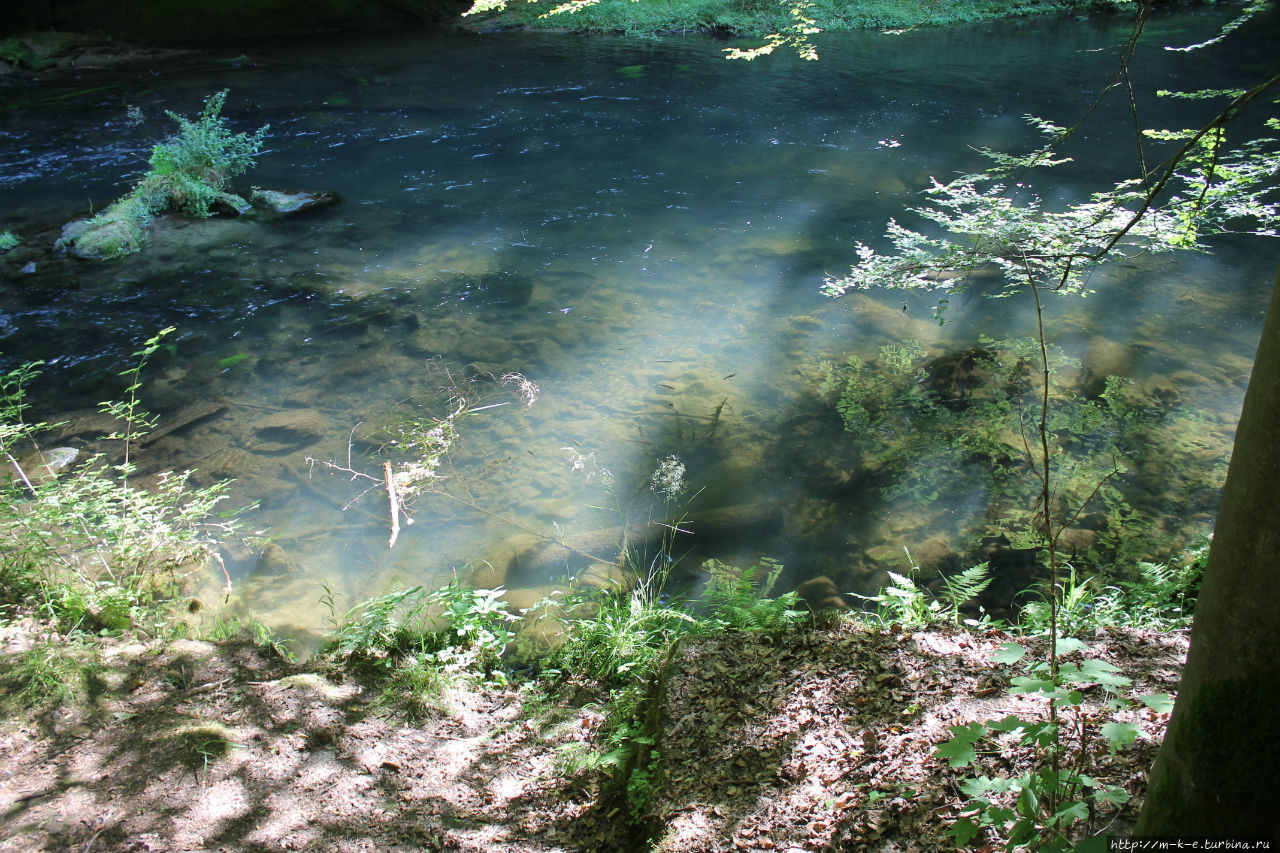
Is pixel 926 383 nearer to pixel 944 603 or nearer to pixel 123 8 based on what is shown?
pixel 944 603

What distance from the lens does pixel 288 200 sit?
9.37 m

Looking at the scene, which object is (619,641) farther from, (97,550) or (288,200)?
(288,200)

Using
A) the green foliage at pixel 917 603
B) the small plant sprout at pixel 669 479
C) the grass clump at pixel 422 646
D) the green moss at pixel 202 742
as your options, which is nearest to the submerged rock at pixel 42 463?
the grass clump at pixel 422 646

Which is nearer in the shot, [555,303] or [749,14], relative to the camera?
[555,303]

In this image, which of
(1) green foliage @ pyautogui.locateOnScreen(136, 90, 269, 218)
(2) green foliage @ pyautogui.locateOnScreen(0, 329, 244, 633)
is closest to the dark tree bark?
(2) green foliage @ pyautogui.locateOnScreen(0, 329, 244, 633)

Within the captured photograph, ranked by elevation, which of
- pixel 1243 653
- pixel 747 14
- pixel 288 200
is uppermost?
pixel 747 14

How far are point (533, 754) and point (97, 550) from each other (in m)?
2.73

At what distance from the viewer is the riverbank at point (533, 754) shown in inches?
83.1

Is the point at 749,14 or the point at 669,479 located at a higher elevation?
the point at 749,14

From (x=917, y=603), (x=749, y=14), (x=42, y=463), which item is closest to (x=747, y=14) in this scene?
(x=749, y=14)

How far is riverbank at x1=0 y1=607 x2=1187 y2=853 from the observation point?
211 cm

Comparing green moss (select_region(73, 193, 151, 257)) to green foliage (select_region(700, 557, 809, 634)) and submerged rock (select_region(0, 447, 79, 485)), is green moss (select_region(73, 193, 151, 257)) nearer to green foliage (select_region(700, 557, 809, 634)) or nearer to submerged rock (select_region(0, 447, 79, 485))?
submerged rock (select_region(0, 447, 79, 485))

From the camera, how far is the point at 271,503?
4.81 m

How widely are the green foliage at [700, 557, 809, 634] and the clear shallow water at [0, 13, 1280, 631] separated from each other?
0.36 metres
